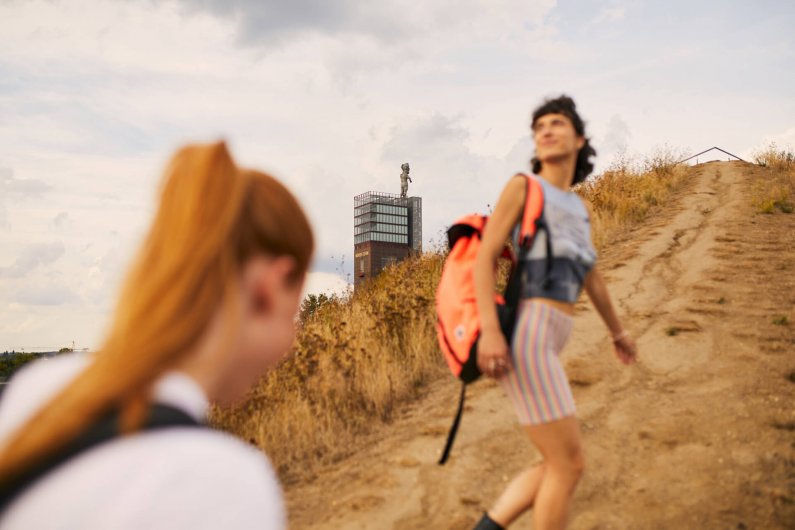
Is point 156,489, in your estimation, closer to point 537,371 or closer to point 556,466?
point 537,371

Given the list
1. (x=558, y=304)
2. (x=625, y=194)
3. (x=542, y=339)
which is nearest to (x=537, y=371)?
(x=542, y=339)

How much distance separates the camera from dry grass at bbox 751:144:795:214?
11.7 m

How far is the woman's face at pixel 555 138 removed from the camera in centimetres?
286

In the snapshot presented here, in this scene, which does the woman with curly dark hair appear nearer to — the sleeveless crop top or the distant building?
the sleeveless crop top

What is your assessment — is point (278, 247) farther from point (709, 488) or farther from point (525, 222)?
point (709, 488)

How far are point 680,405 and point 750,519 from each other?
1.61m

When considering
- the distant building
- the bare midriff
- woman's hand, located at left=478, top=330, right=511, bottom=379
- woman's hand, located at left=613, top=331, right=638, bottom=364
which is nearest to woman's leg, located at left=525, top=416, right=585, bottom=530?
woman's hand, located at left=478, top=330, right=511, bottom=379

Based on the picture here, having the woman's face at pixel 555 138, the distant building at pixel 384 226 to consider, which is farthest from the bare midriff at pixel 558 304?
the distant building at pixel 384 226

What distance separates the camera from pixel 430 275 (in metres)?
9.35

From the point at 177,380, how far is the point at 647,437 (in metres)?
5.02

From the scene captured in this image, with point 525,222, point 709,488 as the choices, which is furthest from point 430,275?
point 525,222

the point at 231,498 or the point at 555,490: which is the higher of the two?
the point at 231,498

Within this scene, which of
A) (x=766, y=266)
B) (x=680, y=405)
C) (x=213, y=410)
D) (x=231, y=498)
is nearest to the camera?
(x=231, y=498)

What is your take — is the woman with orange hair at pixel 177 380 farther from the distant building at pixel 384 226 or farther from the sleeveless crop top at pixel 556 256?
the distant building at pixel 384 226
